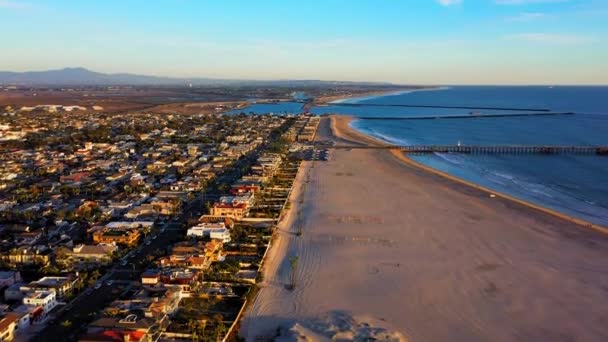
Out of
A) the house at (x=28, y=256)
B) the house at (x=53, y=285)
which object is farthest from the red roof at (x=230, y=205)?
the house at (x=53, y=285)

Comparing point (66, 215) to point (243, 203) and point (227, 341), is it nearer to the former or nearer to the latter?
point (243, 203)

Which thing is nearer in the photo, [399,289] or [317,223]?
[399,289]

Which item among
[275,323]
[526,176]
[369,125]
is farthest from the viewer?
[369,125]

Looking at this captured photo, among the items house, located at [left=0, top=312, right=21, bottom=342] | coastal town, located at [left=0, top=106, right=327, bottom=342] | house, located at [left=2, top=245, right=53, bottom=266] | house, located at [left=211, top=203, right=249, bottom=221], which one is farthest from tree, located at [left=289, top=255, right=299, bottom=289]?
house, located at [left=2, top=245, right=53, bottom=266]

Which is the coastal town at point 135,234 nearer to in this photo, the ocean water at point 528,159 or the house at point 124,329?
the house at point 124,329

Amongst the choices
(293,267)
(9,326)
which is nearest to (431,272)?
(293,267)

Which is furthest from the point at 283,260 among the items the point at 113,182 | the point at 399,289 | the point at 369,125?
the point at 369,125

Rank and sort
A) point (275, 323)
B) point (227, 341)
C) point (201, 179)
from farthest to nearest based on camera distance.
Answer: point (201, 179) → point (275, 323) → point (227, 341)

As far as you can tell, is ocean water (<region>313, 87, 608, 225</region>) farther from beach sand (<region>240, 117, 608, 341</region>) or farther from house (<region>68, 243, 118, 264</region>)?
house (<region>68, 243, 118, 264</region>)
